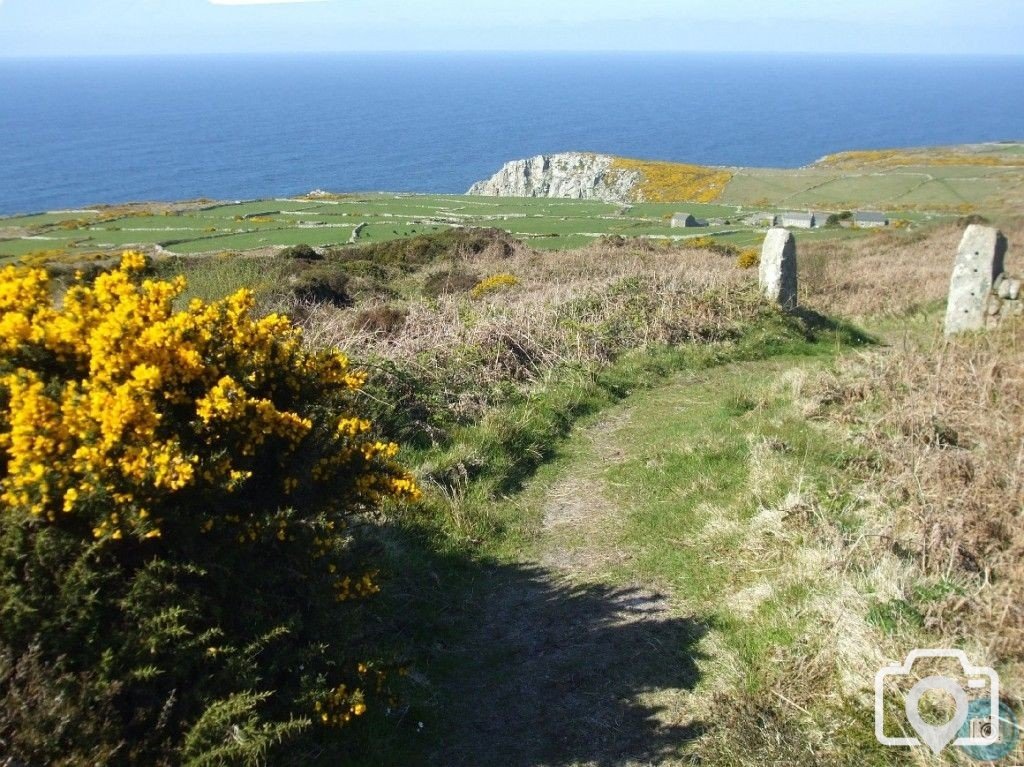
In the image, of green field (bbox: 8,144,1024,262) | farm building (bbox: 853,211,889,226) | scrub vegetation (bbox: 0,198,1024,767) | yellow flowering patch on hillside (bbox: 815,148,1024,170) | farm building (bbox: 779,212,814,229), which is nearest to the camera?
scrub vegetation (bbox: 0,198,1024,767)

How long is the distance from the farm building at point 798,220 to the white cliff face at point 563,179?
3734 cm

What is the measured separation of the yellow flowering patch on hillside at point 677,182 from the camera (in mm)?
76819

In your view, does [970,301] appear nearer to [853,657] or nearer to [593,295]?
[593,295]

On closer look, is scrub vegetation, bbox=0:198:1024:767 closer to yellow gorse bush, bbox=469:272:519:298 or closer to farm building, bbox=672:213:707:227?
yellow gorse bush, bbox=469:272:519:298

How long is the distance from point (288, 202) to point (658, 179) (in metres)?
40.7

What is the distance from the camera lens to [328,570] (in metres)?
4.37

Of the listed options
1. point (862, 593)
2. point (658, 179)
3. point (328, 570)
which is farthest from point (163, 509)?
point (658, 179)

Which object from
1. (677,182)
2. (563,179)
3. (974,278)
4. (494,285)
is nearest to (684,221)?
(494,285)

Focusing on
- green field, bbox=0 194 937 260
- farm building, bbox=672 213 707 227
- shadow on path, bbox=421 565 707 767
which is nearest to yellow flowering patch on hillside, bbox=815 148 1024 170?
green field, bbox=0 194 937 260

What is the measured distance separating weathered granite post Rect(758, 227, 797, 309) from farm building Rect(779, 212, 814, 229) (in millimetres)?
35476

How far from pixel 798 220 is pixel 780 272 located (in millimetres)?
39061

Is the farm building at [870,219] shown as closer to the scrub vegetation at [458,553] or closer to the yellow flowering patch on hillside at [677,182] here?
the yellow flowering patch on hillside at [677,182]

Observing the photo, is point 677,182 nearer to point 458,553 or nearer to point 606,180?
point 606,180

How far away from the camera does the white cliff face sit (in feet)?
296
